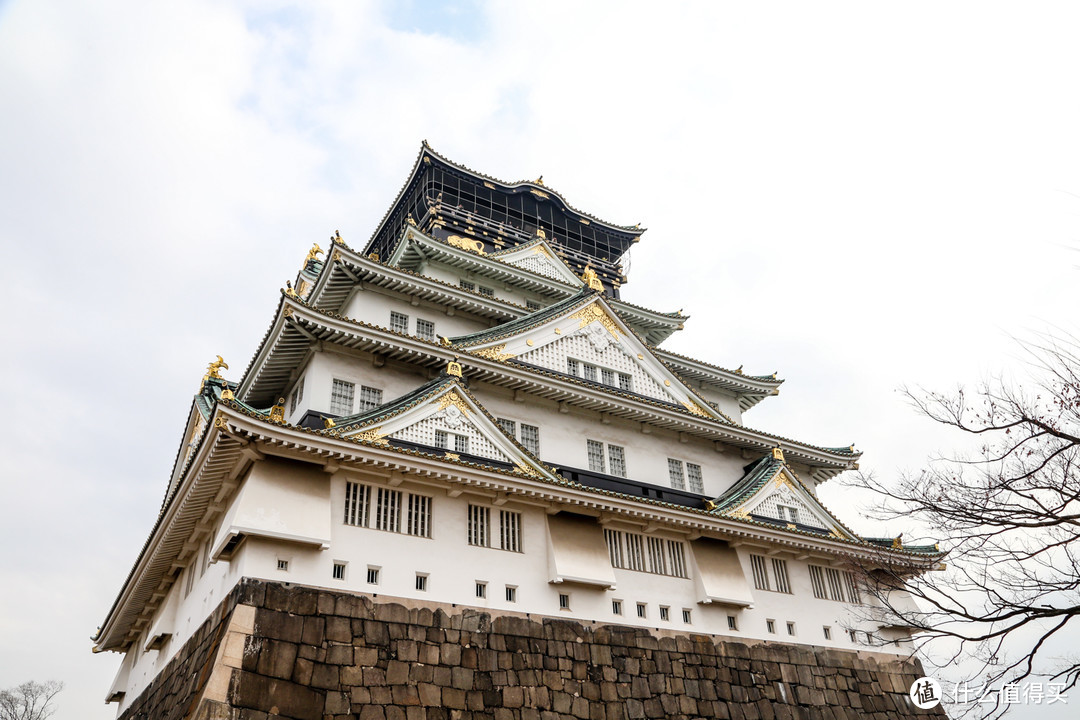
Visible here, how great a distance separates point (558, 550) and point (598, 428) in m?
5.93

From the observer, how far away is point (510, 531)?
19.1 metres

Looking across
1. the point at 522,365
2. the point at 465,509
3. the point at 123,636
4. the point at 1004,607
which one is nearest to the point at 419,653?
the point at 465,509

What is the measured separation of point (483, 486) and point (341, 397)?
5.49m

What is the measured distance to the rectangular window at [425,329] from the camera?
25548 millimetres

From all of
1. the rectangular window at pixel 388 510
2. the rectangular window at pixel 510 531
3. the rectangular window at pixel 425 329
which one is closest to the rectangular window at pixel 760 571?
the rectangular window at pixel 510 531

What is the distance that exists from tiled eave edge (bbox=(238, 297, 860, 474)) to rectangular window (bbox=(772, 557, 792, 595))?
4646 millimetres

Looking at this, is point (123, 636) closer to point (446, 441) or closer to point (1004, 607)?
point (446, 441)

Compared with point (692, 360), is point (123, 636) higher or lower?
lower

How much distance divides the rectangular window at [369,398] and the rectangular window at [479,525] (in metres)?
4.52

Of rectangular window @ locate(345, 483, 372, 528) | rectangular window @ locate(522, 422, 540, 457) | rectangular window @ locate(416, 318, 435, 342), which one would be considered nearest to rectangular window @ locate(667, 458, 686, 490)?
rectangular window @ locate(522, 422, 540, 457)

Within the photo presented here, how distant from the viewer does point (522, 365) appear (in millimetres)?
22719

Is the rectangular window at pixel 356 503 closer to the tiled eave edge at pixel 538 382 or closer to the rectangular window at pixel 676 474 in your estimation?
the tiled eave edge at pixel 538 382

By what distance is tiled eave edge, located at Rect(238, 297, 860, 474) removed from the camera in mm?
20500

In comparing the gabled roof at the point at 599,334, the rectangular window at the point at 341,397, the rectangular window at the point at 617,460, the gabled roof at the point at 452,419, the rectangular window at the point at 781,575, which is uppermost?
the gabled roof at the point at 599,334
